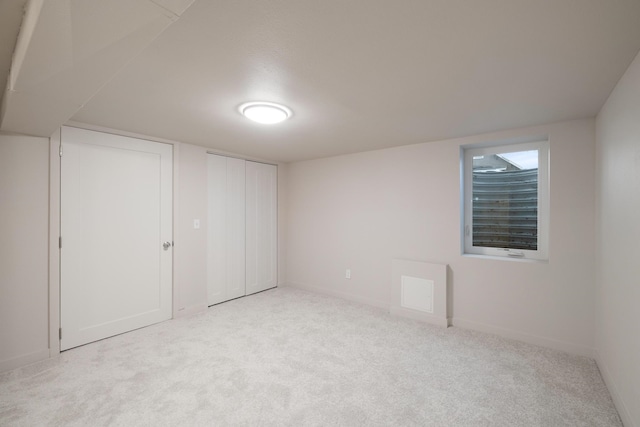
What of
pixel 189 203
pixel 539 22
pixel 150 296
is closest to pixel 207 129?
pixel 189 203

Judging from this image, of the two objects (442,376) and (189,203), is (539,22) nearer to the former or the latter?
(442,376)

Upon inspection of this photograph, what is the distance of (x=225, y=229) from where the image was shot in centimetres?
430

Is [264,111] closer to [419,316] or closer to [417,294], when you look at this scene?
[417,294]

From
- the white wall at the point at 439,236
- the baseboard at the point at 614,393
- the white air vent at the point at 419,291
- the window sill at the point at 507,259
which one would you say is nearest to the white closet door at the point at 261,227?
the white wall at the point at 439,236

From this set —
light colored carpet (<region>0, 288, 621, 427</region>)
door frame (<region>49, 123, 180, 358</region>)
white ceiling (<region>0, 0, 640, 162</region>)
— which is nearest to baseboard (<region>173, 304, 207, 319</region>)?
light colored carpet (<region>0, 288, 621, 427</region>)

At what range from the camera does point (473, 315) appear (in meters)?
3.29

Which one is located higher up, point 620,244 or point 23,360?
point 620,244

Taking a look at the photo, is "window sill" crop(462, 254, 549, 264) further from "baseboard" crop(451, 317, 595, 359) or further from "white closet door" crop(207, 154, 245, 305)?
"white closet door" crop(207, 154, 245, 305)

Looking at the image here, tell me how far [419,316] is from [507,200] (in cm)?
176

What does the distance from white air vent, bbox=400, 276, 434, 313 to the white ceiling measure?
75.4 inches

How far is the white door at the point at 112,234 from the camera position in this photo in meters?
2.82

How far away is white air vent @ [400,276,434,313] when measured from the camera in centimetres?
353

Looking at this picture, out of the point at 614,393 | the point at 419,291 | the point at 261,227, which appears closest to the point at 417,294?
the point at 419,291

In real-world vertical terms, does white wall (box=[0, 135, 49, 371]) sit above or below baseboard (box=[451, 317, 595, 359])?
above
